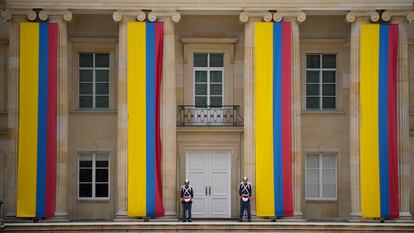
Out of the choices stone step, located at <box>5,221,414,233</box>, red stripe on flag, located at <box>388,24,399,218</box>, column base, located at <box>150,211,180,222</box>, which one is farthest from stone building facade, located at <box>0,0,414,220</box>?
stone step, located at <box>5,221,414,233</box>

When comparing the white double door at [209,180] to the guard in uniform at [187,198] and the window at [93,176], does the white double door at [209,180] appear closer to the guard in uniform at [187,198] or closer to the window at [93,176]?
the guard in uniform at [187,198]

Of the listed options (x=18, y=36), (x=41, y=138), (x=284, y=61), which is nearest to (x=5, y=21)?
(x=18, y=36)

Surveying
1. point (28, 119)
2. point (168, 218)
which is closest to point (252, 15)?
point (168, 218)

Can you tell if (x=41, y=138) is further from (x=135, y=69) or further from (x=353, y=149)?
(x=353, y=149)

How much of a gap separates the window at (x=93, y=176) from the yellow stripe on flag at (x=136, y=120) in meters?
3.34

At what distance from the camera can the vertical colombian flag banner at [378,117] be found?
43.2m

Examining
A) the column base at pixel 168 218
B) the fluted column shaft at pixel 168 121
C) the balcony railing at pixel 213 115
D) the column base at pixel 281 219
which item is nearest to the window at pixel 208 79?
the balcony railing at pixel 213 115

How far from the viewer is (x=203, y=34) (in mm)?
46375

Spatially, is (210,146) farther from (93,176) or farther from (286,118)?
(93,176)

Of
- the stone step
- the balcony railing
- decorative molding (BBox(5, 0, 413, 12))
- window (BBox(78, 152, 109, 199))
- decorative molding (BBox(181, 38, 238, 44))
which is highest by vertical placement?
decorative molding (BBox(5, 0, 413, 12))

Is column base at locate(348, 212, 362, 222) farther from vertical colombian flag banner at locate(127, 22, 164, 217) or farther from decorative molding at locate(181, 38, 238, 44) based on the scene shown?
decorative molding at locate(181, 38, 238, 44)

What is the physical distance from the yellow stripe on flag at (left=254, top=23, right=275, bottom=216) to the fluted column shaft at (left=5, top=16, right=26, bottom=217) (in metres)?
9.45

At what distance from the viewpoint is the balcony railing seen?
4638 cm

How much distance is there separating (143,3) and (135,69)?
8.69 feet
